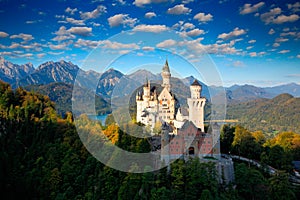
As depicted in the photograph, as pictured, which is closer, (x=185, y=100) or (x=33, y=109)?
(x=185, y=100)

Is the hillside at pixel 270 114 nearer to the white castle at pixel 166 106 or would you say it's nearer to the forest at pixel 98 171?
the forest at pixel 98 171

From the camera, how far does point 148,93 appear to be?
25.3 meters

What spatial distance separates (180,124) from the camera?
828 inches

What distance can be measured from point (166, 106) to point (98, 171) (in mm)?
9523

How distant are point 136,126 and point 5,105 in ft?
56.6

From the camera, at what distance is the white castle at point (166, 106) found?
20766mm

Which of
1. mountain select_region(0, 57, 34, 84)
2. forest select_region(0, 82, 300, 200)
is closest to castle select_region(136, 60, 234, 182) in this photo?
forest select_region(0, 82, 300, 200)

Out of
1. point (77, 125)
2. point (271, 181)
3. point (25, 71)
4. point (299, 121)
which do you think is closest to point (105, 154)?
point (77, 125)

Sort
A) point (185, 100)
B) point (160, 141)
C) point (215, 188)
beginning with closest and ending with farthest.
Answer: point (215, 188)
point (160, 141)
point (185, 100)

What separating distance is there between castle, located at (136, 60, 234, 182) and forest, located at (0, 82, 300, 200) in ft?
2.74

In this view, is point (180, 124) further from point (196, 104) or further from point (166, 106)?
point (166, 106)

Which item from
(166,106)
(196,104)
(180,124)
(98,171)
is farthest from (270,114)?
(98,171)

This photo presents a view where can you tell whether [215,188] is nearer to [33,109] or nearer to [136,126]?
[136,126]

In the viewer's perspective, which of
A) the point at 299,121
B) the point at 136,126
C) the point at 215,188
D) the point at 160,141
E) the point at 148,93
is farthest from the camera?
the point at 299,121
